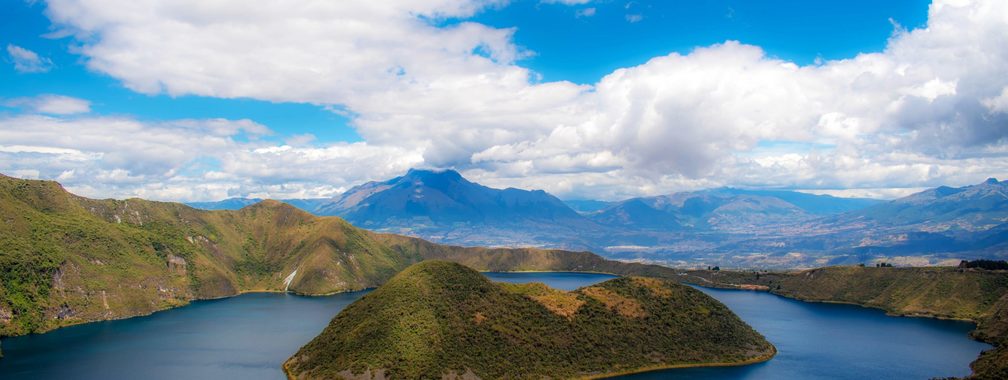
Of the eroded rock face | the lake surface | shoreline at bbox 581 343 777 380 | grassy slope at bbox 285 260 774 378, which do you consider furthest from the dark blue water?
the eroded rock face

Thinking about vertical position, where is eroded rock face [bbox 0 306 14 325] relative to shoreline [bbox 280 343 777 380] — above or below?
below

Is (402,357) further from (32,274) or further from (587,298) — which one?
(32,274)

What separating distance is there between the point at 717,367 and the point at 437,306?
67963mm

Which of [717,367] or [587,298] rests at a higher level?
[587,298]

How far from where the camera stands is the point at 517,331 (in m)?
140

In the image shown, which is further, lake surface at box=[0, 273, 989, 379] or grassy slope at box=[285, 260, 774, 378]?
lake surface at box=[0, 273, 989, 379]

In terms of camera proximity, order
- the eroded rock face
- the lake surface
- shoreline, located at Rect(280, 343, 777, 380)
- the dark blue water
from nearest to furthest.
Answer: shoreline, located at Rect(280, 343, 777, 380), the lake surface, the dark blue water, the eroded rock face

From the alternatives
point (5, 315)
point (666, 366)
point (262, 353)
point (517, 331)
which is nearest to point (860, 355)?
point (666, 366)

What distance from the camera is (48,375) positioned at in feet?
445

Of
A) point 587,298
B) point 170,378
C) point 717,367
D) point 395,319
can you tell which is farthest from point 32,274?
point 717,367

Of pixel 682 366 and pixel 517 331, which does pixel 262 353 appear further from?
pixel 682 366

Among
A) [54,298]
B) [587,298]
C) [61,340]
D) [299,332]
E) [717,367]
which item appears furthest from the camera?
[54,298]

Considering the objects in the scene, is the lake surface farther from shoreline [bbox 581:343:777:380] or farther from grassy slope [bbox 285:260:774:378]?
grassy slope [bbox 285:260:774:378]

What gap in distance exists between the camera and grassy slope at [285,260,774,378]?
128125mm
